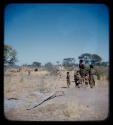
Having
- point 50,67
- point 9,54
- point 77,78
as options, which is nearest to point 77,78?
point 77,78

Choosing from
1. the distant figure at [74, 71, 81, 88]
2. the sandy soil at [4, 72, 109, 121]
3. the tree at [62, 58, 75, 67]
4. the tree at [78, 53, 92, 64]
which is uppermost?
the tree at [78, 53, 92, 64]

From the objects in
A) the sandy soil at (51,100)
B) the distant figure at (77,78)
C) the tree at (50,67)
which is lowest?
the sandy soil at (51,100)

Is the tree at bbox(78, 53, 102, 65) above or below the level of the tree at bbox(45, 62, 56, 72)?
above

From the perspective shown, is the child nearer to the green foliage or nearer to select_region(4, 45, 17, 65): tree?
the green foliage

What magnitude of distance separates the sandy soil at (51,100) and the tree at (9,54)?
0.13 meters

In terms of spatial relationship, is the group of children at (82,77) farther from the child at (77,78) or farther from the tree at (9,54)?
the tree at (9,54)

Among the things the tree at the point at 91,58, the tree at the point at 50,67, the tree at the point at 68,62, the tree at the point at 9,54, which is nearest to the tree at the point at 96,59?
the tree at the point at 91,58

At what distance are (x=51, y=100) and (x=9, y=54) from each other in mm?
617

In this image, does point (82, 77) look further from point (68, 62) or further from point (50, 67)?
point (50, 67)

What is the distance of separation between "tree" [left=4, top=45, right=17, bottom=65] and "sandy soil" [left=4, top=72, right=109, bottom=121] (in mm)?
135

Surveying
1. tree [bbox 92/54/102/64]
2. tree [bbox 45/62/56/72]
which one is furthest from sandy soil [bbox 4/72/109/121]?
tree [bbox 92/54/102/64]

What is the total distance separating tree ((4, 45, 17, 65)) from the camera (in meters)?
2.59

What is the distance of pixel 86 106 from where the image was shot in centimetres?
263

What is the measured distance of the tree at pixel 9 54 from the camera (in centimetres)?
259
